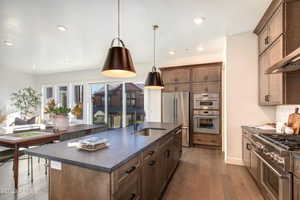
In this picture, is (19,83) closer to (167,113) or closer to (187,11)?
(167,113)

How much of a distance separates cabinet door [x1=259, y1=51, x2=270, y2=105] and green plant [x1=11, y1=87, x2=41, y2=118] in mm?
8134

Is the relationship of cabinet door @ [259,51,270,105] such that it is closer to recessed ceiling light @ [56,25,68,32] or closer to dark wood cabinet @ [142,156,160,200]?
dark wood cabinet @ [142,156,160,200]

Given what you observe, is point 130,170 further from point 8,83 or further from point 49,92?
point 49,92

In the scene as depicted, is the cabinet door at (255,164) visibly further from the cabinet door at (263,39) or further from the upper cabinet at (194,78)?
the upper cabinet at (194,78)

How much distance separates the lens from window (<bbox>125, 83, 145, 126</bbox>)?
5855 millimetres

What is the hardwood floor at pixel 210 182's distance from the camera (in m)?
2.26

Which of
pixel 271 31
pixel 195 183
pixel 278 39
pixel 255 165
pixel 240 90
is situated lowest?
pixel 195 183

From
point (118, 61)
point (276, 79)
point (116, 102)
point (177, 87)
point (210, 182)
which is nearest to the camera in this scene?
point (118, 61)

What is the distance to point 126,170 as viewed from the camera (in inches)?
50.7

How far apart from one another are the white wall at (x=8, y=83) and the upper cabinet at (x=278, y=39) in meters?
8.90

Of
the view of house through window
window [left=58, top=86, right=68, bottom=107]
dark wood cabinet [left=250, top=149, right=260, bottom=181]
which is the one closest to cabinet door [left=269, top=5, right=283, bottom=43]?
dark wood cabinet [left=250, top=149, right=260, bottom=181]

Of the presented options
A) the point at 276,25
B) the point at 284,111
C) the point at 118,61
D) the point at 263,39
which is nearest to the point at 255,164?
the point at 284,111

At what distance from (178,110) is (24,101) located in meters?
6.69

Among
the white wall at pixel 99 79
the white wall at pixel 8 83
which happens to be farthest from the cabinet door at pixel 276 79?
the white wall at pixel 8 83
